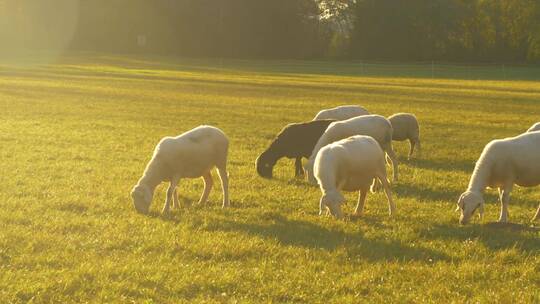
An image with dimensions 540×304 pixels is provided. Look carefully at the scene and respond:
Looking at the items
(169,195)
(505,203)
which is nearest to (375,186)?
(505,203)

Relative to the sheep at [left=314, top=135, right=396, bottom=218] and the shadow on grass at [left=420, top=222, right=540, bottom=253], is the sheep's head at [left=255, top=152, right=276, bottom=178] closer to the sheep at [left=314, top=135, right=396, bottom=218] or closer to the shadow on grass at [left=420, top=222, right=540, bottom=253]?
the sheep at [left=314, top=135, right=396, bottom=218]

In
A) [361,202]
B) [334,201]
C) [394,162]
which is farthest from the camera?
[394,162]

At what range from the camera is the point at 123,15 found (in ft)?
298

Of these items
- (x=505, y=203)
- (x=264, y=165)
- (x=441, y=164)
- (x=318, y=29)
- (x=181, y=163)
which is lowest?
(x=441, y=164)

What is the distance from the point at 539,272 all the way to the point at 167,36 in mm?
85014

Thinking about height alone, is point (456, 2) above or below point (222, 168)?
above

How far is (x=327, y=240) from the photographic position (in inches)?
354

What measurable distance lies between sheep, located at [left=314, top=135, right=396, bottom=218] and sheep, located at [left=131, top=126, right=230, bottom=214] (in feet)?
5.86

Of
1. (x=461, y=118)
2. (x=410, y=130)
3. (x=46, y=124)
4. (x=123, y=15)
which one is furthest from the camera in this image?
(x=123, y=15)

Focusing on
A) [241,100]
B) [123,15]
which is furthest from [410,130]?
[123,15]

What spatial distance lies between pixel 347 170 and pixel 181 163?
2.43m

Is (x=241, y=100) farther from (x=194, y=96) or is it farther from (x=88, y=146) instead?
(x=88, y=146)

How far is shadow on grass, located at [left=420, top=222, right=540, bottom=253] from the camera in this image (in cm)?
880

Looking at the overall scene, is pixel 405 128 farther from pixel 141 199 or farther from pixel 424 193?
pixel 141 199
